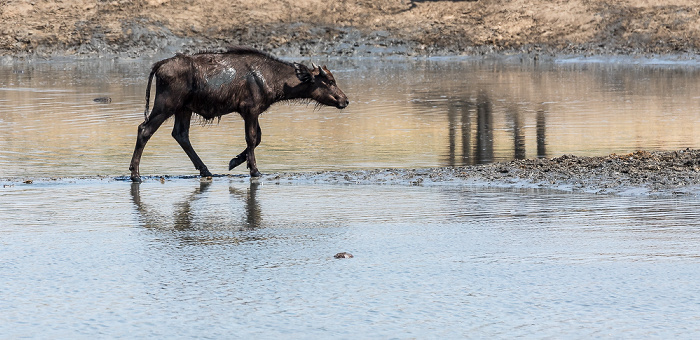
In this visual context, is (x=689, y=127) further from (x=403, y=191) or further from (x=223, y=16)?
(x=223, y=16)

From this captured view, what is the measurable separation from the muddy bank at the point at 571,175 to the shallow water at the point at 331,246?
16.0 inches

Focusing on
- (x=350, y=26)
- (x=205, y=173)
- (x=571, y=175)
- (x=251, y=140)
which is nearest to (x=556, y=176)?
(x=571, y=175)

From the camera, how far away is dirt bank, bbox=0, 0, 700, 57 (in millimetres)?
54812

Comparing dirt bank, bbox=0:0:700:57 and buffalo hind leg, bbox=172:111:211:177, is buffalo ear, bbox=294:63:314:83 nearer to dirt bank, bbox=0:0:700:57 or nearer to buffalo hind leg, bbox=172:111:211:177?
buffalo hind leg, bbox=172:111:211:177

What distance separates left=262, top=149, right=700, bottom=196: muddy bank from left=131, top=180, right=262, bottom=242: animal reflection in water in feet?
4.59

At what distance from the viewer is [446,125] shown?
20.6 metres

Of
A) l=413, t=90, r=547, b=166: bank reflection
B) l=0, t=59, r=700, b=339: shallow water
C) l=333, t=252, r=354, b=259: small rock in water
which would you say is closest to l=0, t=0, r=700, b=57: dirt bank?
l=413, t=90, r=547, b=166: bank reflection

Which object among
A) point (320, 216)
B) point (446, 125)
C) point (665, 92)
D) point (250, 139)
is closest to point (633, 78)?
point (665, 92)

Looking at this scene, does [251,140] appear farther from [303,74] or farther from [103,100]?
[103,100]

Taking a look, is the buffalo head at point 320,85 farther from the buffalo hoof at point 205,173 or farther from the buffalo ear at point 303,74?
the buffalo hoof at point 205,173

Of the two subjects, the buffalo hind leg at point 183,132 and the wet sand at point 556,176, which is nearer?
the wet sand at point 556,176

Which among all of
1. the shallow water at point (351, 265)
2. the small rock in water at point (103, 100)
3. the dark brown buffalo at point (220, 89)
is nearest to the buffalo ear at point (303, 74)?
the dark brown buffalo at point (220, 89)

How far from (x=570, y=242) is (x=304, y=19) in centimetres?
5355

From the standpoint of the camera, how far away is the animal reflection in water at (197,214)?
31.8ft
